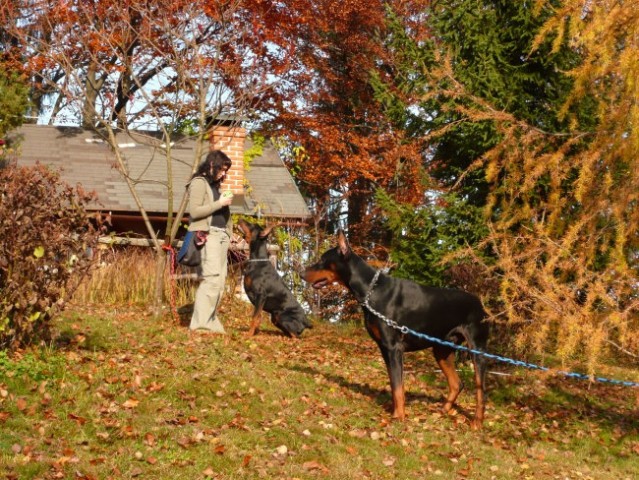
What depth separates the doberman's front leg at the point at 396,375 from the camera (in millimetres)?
8234

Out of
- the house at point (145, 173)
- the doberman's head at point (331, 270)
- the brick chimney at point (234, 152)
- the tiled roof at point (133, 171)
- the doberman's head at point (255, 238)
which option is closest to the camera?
the doberman's head at point (331, 270)

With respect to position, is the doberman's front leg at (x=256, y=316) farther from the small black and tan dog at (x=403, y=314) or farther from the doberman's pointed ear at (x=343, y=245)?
the doberman's pointed ear at (x=343, y=245)

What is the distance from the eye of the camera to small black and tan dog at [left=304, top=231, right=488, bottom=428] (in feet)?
27.3

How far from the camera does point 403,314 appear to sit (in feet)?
27.8

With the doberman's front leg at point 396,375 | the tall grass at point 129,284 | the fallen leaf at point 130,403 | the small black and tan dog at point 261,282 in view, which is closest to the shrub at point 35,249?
the fallen leaf at point 130,403

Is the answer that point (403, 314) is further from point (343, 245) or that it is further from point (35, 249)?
point (35, 249)

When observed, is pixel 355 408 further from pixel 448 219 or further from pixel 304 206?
pixel 304 206

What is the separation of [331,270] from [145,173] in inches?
517

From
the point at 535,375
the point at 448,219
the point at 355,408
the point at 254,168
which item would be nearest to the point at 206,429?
the point at 355,408

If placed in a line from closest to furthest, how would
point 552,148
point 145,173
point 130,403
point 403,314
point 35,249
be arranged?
point 130,403 < point 35,249 < point 403,314 < point 552,148 < point 145,173

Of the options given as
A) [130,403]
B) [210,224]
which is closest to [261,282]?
[210,224]

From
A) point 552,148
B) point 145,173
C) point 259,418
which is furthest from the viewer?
point 145,173

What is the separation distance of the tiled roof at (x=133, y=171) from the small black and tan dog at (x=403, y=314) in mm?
10728

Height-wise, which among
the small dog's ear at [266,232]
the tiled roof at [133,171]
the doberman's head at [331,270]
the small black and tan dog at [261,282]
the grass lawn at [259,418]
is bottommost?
the grass lawn at [259,418]
